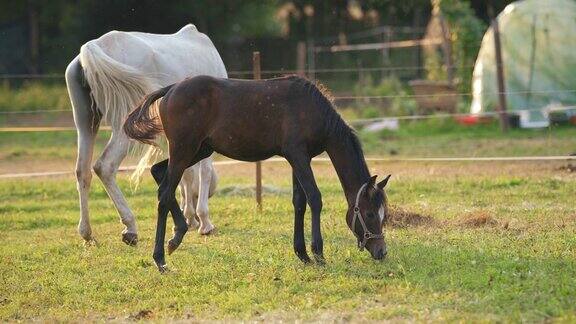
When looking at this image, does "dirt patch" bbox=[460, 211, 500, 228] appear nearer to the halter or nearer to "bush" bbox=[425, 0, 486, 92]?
the halter

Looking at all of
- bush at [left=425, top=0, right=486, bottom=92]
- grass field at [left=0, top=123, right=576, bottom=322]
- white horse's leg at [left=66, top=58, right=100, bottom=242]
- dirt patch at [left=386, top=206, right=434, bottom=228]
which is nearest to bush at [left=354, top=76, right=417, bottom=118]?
bush at [left=425, top=0, right=486, bottom=92]

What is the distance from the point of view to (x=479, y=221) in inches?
369

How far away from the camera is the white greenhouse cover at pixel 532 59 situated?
19266mm

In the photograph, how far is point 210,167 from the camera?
10414 millimetres

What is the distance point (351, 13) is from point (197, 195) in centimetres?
2542

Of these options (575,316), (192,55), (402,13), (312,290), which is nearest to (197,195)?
(192,55)

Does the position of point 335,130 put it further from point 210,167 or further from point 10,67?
point 10,67

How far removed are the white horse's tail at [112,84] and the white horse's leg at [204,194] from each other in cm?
130

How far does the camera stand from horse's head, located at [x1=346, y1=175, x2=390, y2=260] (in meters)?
7.55

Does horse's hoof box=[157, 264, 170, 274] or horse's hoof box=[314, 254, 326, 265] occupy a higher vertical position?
horse's hoof box=[314, 254, 326, 265]

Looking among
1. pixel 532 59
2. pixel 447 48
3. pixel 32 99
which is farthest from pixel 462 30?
pixel 32 99

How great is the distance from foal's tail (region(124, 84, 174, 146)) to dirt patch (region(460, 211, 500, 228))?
3114 mm

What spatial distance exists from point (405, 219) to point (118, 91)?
9.59ft

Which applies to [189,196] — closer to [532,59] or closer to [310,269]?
[310,269]
